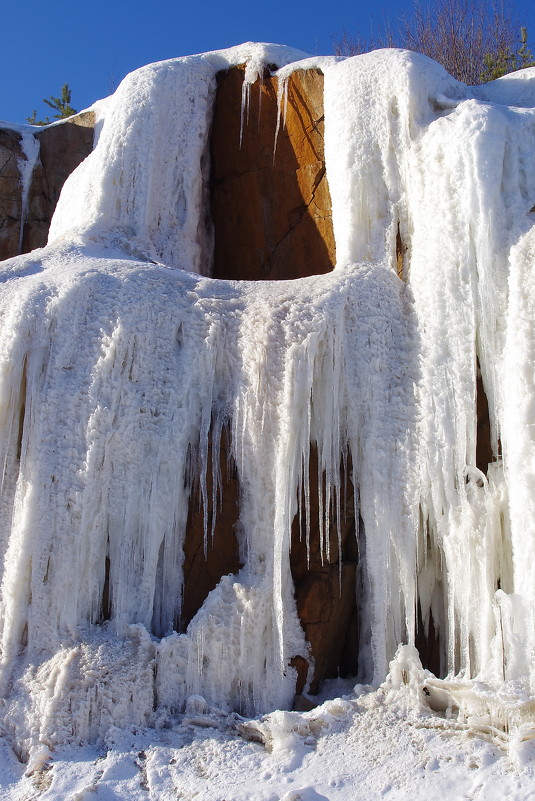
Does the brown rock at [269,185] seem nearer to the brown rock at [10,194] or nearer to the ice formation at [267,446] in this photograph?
the ice formation at [267,446]

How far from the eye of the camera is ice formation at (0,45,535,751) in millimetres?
A: 4848

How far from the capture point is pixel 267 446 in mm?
A: 5266

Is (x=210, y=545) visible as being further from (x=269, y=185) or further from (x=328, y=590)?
(x=269, y=185)

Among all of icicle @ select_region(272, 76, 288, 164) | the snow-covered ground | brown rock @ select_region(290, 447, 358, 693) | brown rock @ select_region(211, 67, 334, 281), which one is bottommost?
the snow-covered ground

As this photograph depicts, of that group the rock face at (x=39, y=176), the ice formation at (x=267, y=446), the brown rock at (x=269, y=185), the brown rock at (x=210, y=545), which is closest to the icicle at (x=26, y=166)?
the rock face at (x=39, y=176)

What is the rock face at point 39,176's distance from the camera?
935 centimetres

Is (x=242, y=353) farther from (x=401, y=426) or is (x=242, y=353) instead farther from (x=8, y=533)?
(x=8, y=533)

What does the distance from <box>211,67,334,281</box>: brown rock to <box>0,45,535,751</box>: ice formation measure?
4.39 ft

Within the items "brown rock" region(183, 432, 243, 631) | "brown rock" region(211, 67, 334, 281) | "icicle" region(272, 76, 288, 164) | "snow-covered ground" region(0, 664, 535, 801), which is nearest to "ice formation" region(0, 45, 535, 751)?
"brown rock" region(183, 432, 243, 631)

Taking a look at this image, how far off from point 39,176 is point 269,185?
3292 millimetres

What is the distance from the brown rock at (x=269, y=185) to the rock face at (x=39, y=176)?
84.0 inches

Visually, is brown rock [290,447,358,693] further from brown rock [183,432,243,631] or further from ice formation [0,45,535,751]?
brown rock [183,432,243,631]

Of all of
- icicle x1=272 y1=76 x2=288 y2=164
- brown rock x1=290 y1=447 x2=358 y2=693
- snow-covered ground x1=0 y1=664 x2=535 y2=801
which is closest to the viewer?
snow-covered ground x1=0 y1=664 x2=535 y2=801

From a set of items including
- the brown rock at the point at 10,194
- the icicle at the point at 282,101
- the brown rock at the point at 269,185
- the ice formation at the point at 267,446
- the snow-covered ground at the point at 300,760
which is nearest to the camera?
the snow-covered ground at the point at 300,760
